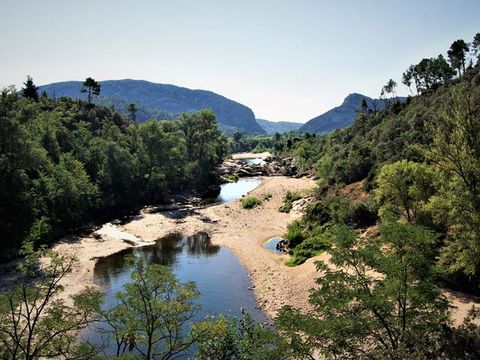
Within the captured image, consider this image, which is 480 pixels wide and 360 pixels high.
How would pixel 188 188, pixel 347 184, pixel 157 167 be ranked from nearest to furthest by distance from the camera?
pixel 347 184 → pixel 157 167 → pixel 188 188

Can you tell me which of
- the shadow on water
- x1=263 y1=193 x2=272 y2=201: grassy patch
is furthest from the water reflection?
x1=263 y1=193 x2=272 y2=201: grassy patch

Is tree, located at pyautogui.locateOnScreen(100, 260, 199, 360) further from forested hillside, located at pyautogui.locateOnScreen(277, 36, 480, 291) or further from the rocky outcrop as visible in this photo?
the rocky outcrop

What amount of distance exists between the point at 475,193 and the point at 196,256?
1335 inches

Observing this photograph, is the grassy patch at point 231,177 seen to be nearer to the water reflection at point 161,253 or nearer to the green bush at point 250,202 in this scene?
the green bush at point 250,202

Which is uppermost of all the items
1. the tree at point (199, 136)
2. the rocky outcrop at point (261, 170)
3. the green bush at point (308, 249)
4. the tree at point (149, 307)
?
the tree at point (199, 136)

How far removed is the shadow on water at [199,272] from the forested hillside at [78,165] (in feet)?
29.0

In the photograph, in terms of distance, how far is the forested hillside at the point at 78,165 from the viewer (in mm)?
47344

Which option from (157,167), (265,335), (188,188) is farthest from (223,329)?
(188,188)

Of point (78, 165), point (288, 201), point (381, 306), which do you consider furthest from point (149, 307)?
point (288, 201)

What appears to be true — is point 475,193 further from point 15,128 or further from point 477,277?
point 15,128

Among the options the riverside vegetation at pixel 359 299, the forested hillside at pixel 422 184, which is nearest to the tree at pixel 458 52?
the forested hillside at pixel 422 184

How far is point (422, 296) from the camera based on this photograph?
17938mm

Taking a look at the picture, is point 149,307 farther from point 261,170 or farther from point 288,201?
point 261,170

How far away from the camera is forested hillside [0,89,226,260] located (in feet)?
155
